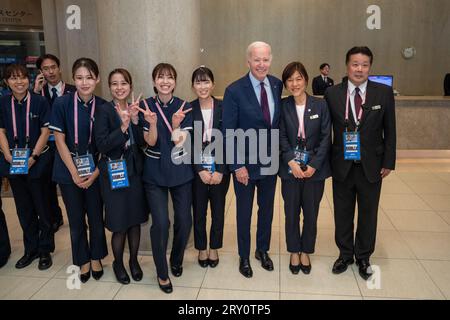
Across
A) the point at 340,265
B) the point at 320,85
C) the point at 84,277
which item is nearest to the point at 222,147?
the point at 340,265

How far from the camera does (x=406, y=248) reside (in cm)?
374

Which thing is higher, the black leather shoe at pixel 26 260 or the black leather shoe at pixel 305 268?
the black leather shoe at pixel 26 260

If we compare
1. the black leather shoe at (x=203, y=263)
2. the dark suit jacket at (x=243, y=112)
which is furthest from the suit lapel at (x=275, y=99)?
the black leather shoe at (x=203, y=263)

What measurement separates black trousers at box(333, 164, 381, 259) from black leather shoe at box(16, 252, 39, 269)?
8.91 ft

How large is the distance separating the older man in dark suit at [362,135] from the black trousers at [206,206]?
3.07 feet

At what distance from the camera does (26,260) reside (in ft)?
11.3

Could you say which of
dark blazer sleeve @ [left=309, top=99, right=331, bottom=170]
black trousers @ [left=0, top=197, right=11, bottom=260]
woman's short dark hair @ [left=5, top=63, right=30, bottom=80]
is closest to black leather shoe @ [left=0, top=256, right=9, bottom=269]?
black trousers @ [left=0, top=197, right=11, bottom=260]

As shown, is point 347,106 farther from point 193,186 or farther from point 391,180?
point 391,180

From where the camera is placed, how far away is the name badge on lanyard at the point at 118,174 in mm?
2799

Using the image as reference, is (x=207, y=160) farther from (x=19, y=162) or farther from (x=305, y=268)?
(x=19, y=162)

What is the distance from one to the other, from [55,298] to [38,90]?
2.07 meters

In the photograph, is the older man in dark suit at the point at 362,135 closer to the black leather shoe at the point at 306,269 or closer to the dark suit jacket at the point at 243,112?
the black leather shoe at the point at 306,269

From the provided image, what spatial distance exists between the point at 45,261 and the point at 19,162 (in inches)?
35.6
